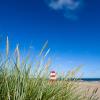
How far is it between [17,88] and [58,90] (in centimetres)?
69

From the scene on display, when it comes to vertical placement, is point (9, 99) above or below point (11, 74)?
below

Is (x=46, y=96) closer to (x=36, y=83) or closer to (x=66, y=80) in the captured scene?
(x=36, y=83)

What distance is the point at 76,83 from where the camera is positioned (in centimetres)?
428

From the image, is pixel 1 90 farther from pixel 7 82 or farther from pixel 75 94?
pixel 75 94

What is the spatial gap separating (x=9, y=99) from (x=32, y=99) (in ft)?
1.25

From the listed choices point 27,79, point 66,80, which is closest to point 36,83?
point 27,79

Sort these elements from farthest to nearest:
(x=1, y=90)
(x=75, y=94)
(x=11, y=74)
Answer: (x=75, y=94), (x=11, y=74), (x=1, y=90)

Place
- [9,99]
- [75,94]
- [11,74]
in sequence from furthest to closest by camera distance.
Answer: [75,94]
[11,74]
[9,99]

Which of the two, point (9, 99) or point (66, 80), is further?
point (66, 80)

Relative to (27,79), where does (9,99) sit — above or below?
below

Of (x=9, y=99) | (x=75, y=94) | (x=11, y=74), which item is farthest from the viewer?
(x=75, y=94)

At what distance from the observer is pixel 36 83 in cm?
355

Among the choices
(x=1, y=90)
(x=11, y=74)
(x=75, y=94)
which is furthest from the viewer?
(x=75, y=94)

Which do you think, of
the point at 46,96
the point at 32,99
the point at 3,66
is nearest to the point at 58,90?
the point at 46,96
